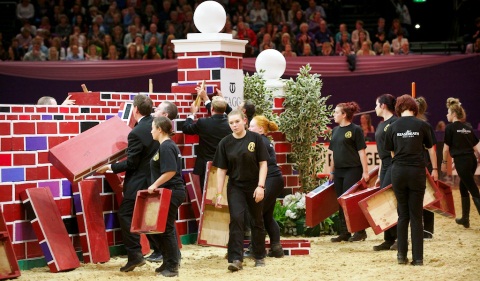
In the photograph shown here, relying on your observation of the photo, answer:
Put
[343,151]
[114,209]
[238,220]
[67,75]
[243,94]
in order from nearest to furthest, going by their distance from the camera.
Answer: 1. [238,220]
2. [114,209]
3. [343,151]
4. [243,94]
5. [67,75]

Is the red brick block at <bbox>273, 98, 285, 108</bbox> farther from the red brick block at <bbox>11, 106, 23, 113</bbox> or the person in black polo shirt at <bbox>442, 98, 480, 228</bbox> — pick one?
the red brick block at <bbox>11, 106, 23, 113</bbox>

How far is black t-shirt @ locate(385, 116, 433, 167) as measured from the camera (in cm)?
931

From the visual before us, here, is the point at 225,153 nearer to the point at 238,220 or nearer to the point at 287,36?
the point at 238,220

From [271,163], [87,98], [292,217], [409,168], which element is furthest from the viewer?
[292,217]

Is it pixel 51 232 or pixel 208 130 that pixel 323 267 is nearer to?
pixel 208 130

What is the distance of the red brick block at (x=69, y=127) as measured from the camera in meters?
9.88

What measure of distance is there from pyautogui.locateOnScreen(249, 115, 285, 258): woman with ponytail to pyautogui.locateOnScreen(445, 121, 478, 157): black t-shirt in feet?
11.4

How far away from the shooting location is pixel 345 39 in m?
19.9

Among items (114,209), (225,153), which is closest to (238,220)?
(225,153)

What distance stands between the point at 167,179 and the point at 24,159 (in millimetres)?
1592

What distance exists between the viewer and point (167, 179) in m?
8.98

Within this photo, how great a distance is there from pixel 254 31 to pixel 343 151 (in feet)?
31.4

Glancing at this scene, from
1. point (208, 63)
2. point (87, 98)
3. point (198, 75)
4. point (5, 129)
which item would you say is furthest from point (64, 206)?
point (208, 63)

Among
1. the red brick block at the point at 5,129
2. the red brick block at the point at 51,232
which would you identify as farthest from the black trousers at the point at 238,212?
the red brick block at the point at 5,129
